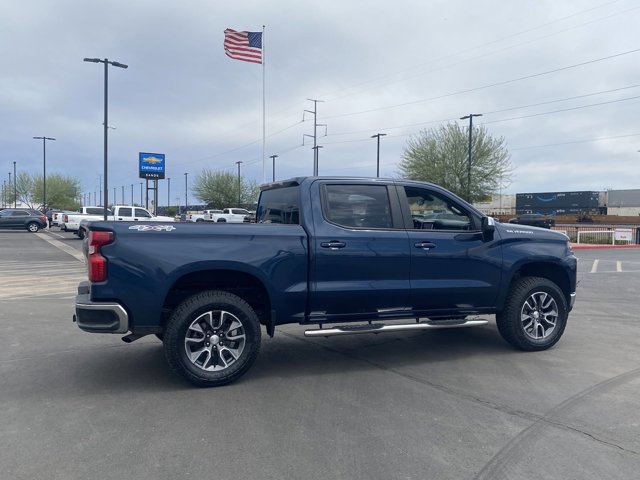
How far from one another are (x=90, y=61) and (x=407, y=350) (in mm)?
22620

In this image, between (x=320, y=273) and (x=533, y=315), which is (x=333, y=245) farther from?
(x=533, y=315)

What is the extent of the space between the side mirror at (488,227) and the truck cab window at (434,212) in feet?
0.52

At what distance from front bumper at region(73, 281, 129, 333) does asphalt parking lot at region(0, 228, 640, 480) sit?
24.5 inches

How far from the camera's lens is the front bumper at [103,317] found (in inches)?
194

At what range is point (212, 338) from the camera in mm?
5250

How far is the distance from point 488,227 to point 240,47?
25.0 m

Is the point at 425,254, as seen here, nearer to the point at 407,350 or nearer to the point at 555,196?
the point at 407,350

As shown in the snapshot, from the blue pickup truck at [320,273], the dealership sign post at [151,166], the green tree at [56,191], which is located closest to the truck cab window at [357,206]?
the blue pickup truck at [320,273]

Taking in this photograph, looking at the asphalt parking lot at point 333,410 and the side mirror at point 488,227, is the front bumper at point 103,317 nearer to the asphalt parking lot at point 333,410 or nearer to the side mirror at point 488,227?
the asphalt parking lot at point 333,410

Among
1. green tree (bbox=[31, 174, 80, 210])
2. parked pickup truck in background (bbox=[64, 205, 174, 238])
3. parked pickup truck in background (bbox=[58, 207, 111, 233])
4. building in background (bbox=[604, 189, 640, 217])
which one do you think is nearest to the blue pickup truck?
parked pickup truck in background (bbox=[64, 205, 174, 238])

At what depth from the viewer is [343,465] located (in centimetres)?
368

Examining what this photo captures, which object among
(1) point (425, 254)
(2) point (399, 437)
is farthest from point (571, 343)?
(2) point (399, 437)

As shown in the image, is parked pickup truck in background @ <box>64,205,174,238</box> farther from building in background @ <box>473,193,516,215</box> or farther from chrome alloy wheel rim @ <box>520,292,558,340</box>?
building in background @ <box>473,193,516,215</box>

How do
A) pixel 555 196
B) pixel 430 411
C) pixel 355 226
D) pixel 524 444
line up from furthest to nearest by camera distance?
1. pixel 555 196
2. pixel 355 226
3. pixel 430 411
4. pixel 524 444
